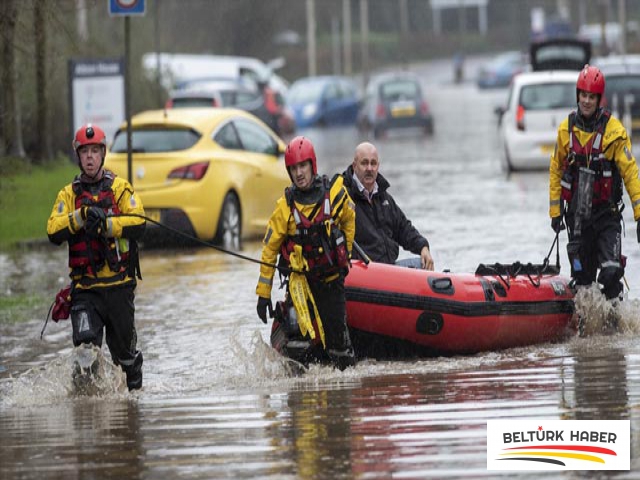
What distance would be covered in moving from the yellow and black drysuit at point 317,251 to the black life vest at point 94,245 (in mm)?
950

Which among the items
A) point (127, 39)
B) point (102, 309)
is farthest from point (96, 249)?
point (127, 39)

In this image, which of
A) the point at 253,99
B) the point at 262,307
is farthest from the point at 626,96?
the point at 262,307

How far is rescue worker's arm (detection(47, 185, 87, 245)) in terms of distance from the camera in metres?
9.52

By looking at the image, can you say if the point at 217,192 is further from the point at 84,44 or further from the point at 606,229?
the point at 84,44

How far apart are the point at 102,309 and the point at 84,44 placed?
22323 millimetres

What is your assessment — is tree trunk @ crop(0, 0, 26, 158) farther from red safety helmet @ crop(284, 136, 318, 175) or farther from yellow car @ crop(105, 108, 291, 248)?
red safety helmet @ crop(284, 136, 318, 175)

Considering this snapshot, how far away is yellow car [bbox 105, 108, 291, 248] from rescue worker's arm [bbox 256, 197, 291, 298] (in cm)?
793

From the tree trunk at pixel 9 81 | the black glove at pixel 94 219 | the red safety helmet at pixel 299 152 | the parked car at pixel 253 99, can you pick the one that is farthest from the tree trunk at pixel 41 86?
the black glove at pixel 94 219

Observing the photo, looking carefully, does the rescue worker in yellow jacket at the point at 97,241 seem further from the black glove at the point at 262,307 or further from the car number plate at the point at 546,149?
the car number plate at the point at 546,149

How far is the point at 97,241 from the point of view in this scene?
9.66 metres

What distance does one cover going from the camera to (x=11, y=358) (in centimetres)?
1195

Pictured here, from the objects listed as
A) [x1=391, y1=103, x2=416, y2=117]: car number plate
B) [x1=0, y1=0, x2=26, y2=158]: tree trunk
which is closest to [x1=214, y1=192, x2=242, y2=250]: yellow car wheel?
[x1=0, y1=0, x2=26, y2=158]: tree trunk

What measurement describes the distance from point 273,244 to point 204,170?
27.0 ft

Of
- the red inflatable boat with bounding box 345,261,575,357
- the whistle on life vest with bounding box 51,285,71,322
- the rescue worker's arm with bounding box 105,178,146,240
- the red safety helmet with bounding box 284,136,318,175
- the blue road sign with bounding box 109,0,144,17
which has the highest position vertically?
the blue road sign with bounding box 109,0,144,17
